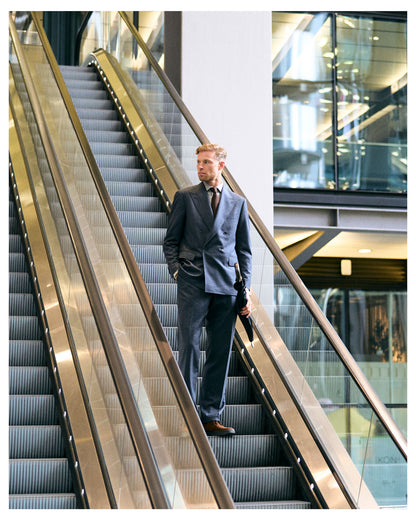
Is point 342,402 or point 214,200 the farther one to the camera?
point 214,200

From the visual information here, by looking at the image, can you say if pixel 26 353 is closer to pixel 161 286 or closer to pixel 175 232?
pixel 161 286

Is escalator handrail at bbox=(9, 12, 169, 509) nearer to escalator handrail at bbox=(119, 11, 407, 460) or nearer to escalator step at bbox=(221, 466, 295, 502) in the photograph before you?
escalator step at bbox=(221, 466, 295, 502)

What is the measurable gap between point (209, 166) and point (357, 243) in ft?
28.3

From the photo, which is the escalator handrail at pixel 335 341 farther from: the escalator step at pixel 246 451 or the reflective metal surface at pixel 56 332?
the reflective metal surface at pixel 56 332

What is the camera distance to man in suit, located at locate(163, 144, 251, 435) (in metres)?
5.09

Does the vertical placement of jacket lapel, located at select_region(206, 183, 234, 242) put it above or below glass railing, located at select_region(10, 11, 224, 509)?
above

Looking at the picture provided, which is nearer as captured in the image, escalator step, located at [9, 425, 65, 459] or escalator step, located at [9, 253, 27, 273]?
escalator step, located at [9, 425, 65, 459]

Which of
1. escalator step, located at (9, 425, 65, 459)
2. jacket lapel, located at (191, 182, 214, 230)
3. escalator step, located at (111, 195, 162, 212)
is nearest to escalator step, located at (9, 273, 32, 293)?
escalator step, located at (111, 195, 162, 212)

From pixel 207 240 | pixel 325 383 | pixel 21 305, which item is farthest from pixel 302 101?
pixel 325 383

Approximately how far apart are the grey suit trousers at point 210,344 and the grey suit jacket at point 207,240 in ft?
0.32

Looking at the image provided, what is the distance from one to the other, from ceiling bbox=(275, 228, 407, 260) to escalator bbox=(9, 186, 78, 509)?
5339 mm

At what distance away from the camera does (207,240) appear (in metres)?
5.16

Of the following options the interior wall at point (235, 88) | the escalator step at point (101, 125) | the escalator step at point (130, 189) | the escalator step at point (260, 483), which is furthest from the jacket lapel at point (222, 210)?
the escalator step at point (101, 125)
